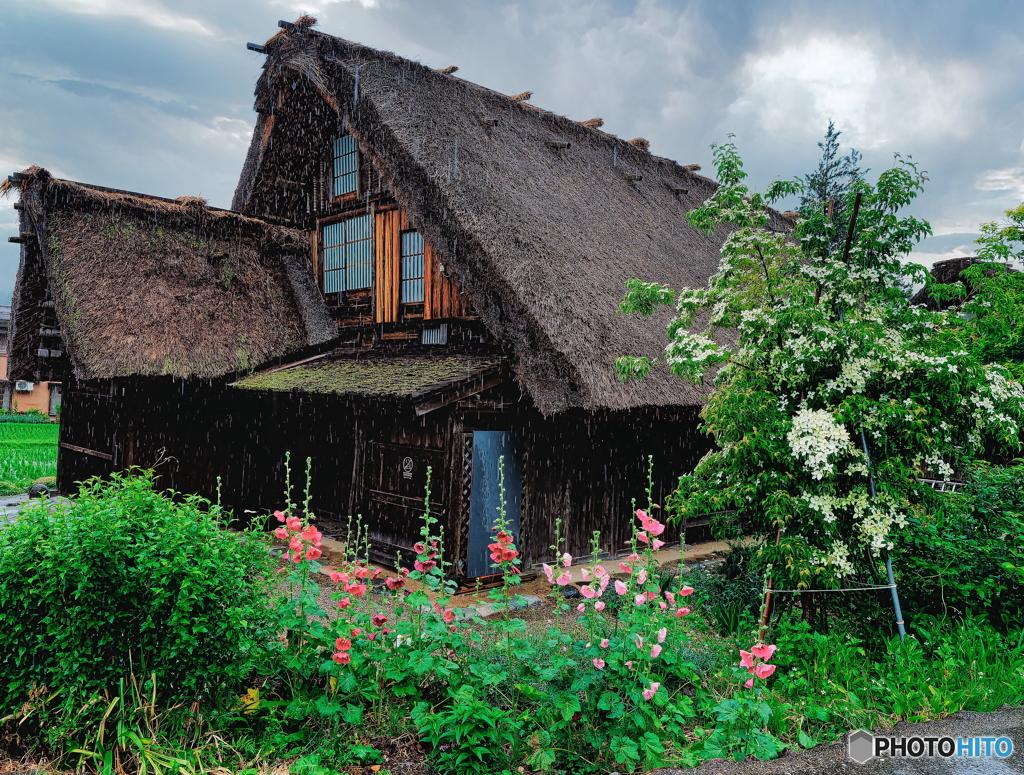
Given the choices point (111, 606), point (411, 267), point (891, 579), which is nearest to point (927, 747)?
point (891, 579)

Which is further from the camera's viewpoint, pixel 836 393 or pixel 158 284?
pixel 158 284

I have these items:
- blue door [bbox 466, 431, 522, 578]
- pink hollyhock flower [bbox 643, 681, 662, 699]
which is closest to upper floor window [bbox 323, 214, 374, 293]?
blue door [bbox 466, 431, 522, 578]

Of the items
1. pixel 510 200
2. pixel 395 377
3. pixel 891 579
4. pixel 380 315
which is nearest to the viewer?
pixel 891 579

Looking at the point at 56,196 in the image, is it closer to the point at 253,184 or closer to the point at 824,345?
the point at 253,184

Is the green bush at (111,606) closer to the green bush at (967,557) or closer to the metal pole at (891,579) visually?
the metal pole at (891,579)

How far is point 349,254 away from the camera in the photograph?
33.8ft

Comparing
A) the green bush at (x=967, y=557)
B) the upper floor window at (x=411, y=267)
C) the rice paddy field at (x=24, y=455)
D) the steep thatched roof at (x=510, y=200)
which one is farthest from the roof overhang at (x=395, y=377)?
the rice paddy field at (x=24, y=455)

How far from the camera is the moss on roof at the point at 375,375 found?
7228 mm

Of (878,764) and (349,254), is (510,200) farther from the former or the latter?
(878,764)

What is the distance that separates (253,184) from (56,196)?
2.98 metres

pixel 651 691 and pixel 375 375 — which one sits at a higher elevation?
pixel 375 375

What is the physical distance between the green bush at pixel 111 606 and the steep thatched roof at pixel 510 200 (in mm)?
4170

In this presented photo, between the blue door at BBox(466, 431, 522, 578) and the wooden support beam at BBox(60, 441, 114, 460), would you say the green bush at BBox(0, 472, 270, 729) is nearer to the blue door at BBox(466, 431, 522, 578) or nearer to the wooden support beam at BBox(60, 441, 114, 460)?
the blue door at BBox(466, 431, 522, 578)

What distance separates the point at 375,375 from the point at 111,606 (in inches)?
201
